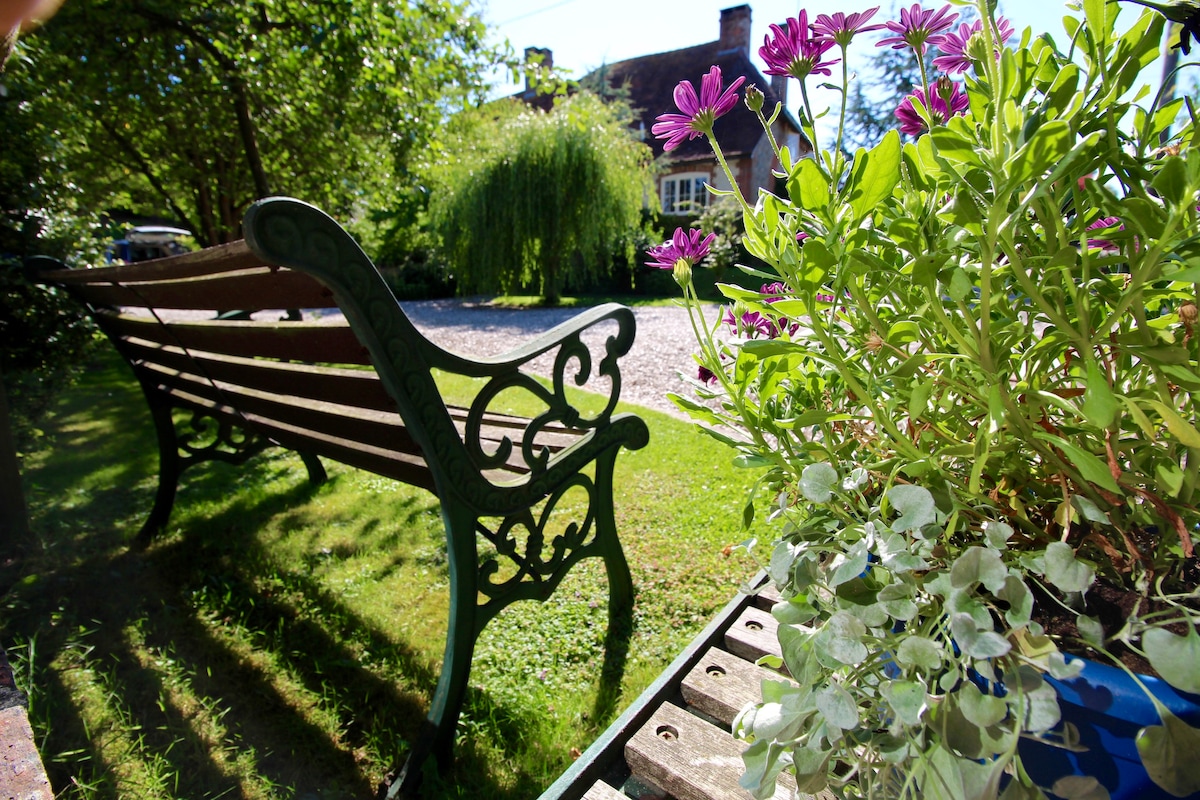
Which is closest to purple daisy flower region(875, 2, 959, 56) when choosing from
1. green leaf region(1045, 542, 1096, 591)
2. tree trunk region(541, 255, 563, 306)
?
green leaf region(1045, 542, 1096, 591)

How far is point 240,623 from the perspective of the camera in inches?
91.4

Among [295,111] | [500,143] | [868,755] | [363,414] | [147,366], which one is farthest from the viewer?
[500,143]

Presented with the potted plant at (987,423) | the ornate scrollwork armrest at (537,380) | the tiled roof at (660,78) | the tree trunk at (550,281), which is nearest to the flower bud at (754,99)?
the potted plant at (987,423)

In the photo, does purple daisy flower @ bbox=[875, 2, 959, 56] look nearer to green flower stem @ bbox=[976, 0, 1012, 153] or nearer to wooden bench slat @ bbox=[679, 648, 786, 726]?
green flower stem @ bbox=[976, 0, 1012, 153]

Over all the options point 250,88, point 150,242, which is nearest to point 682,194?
point 250,88

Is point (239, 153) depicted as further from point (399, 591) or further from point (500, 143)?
point (500, 143)

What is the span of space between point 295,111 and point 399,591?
226 inches

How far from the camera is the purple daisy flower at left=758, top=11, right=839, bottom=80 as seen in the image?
0.81 m

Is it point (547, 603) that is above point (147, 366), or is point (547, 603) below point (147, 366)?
below

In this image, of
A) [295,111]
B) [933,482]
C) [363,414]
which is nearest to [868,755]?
[933,482]

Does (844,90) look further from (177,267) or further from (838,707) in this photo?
(177,267)

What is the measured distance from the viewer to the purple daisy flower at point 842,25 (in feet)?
2.55

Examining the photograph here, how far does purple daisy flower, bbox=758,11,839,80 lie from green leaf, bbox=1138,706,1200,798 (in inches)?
29.5

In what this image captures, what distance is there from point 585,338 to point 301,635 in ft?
24.4
